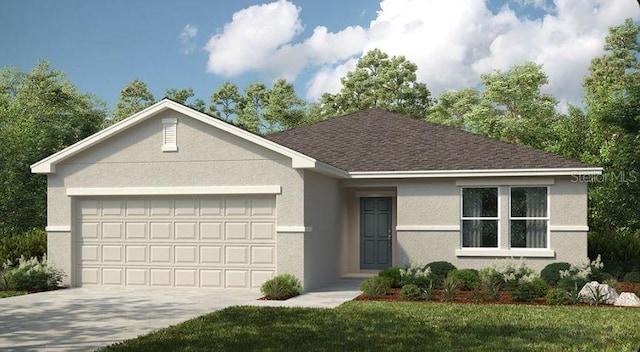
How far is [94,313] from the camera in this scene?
13.4 metres

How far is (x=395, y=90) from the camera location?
47.9 meters

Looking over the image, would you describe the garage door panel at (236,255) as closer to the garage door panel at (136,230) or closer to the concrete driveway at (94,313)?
→ the concrete driveway at (94,313)

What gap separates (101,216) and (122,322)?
21.7 feet

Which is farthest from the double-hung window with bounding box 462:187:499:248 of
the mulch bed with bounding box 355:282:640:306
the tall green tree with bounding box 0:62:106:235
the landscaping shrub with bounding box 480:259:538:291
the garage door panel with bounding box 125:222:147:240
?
the tall green tree with bounding box 0:62:106:235

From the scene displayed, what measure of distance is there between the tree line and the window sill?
3569 millimetres

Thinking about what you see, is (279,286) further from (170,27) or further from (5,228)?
(170,27)

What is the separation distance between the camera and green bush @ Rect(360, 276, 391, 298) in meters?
15.5

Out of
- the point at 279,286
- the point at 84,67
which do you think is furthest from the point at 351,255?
the point at 84,67

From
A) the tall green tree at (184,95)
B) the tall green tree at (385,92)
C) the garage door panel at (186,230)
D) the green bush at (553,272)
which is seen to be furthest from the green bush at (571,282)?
the tall green tree at (184,95)

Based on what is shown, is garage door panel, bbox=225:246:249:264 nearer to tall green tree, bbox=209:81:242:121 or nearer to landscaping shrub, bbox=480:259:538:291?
landscaping shrub, bbox=480:259:538:291

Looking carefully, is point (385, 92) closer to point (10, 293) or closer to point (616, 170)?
point (616, 170)

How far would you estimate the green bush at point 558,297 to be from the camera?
1470 centimetres

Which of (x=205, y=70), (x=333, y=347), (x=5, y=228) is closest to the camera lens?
(x=333, y=347)

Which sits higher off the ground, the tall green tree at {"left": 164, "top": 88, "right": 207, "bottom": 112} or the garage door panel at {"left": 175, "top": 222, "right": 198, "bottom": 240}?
the tall green tree at {"left": 164, "top": 88, "right": 207, "bottom": 112}
